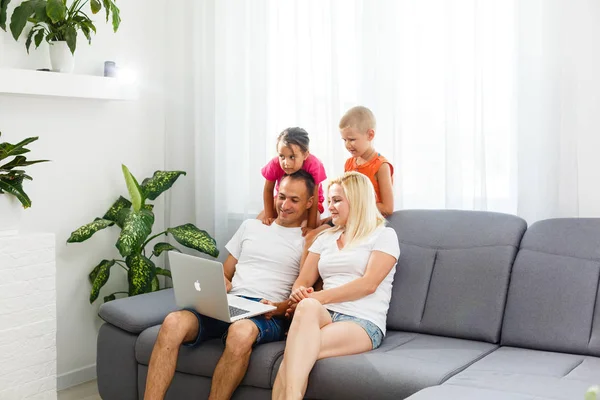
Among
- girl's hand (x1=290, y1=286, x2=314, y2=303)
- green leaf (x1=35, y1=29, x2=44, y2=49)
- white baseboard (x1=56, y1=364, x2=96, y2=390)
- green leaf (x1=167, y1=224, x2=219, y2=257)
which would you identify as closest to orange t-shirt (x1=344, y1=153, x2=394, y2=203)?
girl's hand (x1=290, y1=286, x2=314, y2=303)

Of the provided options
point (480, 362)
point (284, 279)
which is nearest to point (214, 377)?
point (284, 279)

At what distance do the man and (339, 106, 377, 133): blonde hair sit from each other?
31 cm

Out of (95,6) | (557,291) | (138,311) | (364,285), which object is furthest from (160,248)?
(557,291)

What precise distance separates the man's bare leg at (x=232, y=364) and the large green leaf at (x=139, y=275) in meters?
1.13

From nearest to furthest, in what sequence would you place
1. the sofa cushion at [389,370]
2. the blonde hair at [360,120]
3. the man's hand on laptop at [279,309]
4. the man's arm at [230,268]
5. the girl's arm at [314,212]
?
the sofa cushion at [389,370] → the man's hand on laptop at [279,309] → the blonde hair at [360,120] → the girl's arm at [314,212] → the man's arm at [230,268]

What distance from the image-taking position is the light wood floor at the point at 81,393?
3789mm

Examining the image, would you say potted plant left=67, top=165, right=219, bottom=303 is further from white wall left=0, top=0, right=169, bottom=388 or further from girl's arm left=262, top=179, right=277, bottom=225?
girl's arm left=262, top=179, right=277, bottom=225

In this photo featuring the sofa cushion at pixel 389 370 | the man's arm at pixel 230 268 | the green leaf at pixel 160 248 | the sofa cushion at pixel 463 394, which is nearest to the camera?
the sofa cushion at pixel 463 394

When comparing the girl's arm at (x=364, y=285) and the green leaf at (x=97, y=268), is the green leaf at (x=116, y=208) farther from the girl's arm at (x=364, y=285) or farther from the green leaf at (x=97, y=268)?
the girl's arm at (x=364, y=285)

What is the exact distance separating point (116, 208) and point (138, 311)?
2.94 feet

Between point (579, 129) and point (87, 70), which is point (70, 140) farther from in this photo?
point (579, 129)

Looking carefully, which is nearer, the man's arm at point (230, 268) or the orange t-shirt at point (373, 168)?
the orange t-shirt at point (373, 168)

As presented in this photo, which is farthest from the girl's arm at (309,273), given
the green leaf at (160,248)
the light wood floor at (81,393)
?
the light wood floor at (81,393)

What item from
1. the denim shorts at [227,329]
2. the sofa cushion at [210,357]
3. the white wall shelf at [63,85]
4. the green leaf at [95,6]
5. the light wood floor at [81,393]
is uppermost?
the green leaf at [95,6]
